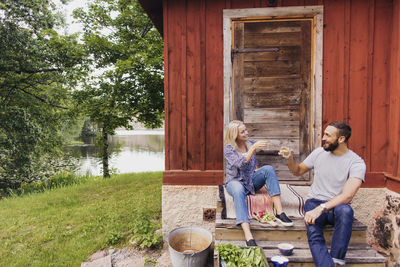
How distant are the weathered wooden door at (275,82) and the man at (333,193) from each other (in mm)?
792

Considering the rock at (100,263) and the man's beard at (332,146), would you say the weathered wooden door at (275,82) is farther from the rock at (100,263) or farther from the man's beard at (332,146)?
the rock at (100,263)

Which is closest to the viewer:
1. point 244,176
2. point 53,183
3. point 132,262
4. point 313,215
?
point 313,215

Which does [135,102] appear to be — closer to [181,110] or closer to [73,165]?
[181,110]

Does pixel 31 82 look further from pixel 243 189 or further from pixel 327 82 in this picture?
pixel 327 82

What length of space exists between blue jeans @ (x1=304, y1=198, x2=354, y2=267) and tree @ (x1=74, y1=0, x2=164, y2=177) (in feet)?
18.8

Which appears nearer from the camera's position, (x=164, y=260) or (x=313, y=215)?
(x=313, y=215)

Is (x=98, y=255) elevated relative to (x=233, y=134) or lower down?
lower down

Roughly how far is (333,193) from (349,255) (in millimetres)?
605

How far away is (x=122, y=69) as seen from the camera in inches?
259

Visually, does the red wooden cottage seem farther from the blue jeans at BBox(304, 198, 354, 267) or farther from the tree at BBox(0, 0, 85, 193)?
the tree at BBox(0, 0, 85, 193)

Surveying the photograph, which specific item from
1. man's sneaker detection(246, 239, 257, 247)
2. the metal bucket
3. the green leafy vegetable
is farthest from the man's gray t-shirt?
the metal bucket

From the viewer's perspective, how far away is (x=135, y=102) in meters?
7.41

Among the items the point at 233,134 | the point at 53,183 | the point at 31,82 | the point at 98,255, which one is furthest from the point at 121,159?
the point at 233,134

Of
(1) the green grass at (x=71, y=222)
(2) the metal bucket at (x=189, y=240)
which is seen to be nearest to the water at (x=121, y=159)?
(1) the green grass at (x=71, y=222)
